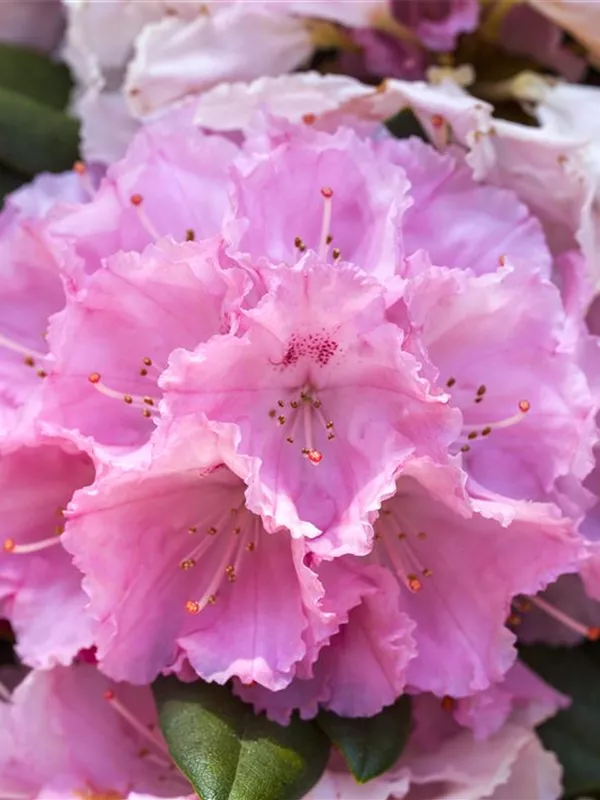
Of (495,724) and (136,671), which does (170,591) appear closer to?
(136,671)

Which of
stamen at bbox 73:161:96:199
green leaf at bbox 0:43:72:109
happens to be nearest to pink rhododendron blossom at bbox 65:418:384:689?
stamen at bbox 73:161:96:199

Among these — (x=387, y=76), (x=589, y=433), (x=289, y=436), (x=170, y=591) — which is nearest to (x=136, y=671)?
(x=170, y=591)

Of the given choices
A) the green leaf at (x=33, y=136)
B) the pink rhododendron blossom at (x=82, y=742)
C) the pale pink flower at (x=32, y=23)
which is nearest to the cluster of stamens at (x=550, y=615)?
the pink rhododendron blossom at (x=82, y=742)

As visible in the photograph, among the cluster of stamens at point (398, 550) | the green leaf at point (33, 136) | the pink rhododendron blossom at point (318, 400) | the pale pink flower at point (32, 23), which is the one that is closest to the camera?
the pink rhododendron blossom at point (318, 400)

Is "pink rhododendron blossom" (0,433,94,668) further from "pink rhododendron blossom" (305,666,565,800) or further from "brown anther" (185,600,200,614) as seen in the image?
"pink rhododendron blossom" (305,666,565,800)

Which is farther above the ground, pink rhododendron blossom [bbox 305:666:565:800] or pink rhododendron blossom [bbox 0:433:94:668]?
pink rhododendron blossom [bbox 0:433:94:668]

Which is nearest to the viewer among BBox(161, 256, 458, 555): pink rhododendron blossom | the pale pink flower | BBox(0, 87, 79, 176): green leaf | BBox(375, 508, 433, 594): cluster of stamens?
BBox(161, 256, 458, 555): pink rhododendron blossom

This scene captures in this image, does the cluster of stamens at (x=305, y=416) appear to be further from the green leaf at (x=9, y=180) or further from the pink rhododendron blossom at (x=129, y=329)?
the green leaf at (x=9, y=180)
